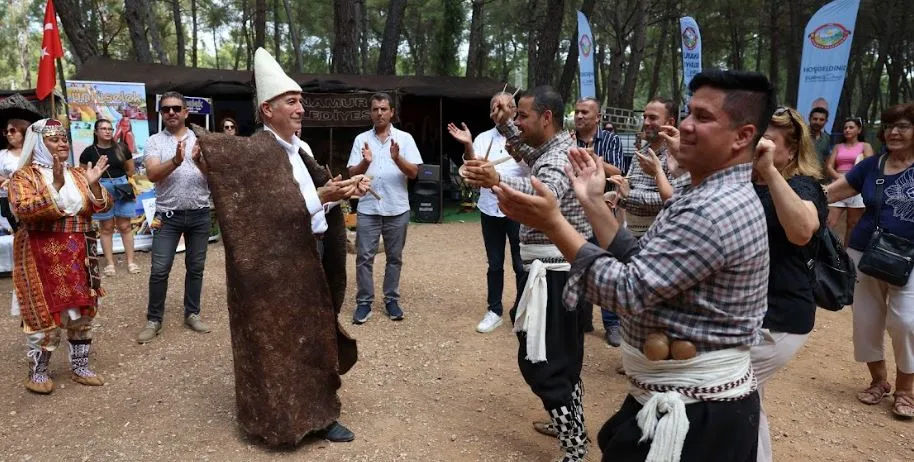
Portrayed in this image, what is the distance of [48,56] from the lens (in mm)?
6316

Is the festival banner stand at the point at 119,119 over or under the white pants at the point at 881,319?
over

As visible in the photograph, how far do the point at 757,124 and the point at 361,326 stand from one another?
167 inches

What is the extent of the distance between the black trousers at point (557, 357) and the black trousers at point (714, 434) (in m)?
1.15

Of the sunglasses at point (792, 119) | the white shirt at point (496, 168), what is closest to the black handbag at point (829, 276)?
the sunglasses at point (792, 119)

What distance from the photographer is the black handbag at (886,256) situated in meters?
3.55

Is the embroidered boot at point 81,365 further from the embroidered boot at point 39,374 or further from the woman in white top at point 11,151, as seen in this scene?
the woman in white top at point 11,151

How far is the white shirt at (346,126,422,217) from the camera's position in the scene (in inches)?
218

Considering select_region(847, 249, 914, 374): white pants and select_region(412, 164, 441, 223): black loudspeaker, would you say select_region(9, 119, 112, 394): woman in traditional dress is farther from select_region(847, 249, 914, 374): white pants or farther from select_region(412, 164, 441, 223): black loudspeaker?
select_region(412, 164, 441, 223): black loudspeaker

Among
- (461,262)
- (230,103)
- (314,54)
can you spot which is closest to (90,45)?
(230,103)

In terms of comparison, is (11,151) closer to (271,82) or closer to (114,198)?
(114,198)

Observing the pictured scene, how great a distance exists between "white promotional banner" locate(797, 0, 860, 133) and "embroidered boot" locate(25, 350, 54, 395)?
10.7 meters

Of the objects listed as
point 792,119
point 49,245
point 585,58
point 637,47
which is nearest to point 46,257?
point 49,245

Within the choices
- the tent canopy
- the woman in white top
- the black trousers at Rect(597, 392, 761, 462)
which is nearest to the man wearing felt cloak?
the black trousers at Rect(597, 392, 761, 462)

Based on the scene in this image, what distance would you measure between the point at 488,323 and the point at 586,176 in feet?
11.8
